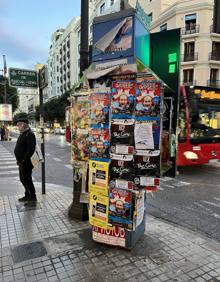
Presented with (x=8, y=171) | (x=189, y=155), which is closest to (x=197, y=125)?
(x=189, y=155)

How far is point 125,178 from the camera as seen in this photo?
308 cm

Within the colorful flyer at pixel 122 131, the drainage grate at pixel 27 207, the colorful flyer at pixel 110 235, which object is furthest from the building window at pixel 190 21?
the colorful flyer at pixel 110 235

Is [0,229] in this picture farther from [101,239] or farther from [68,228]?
[101,239]

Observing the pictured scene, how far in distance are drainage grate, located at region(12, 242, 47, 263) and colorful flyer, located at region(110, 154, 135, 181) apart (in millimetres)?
1442

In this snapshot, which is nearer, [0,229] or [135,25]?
[135,25]

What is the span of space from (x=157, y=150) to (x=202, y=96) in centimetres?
615

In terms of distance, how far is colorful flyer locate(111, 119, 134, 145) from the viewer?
2.96 m

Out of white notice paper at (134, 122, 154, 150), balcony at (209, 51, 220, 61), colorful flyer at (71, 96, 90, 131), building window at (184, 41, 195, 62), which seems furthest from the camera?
building window at (184, 41, 195, 62)

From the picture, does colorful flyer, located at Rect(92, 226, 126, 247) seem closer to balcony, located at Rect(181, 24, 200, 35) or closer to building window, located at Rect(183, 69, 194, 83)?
building window, located at Rect(183, 69, 194, 83)

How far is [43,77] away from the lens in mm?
5578

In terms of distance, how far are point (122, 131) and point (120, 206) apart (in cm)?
102

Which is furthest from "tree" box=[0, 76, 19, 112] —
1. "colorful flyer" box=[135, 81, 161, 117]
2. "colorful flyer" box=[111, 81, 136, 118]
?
"colorful flyer" box=[135, 81, 161, 117]

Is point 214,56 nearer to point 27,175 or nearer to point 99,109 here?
point 27,175

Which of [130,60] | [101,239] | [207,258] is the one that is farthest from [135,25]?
[207,258]
